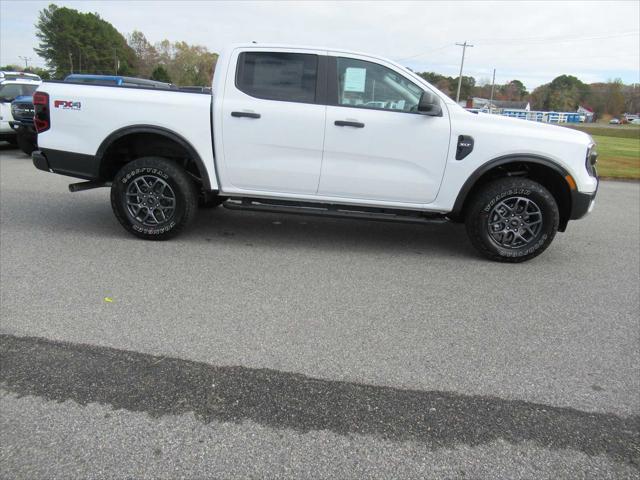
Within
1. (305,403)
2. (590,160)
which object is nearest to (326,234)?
(590,160)

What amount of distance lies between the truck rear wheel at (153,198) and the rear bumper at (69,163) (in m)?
0.28

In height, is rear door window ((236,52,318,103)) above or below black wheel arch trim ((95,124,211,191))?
above

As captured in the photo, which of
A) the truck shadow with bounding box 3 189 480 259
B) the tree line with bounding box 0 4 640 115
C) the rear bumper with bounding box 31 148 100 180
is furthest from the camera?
the tree line with bounding box 0 4 640 115

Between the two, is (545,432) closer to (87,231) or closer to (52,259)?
(52,259)

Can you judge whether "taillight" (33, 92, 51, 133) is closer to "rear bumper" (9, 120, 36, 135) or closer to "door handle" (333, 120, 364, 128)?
"door handle" (333, 120, 364, 128)

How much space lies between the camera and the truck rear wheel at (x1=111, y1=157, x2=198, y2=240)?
5285mm

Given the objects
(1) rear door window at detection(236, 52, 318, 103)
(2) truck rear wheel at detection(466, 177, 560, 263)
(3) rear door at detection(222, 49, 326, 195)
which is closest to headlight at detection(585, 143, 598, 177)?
(2) truck rear wheel at detection(466, 177, 560, 263)

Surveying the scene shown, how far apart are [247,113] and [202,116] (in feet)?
1.56

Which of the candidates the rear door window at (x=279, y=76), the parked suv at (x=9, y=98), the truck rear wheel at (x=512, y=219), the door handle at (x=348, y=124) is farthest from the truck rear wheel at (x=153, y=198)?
the parked suv at (x=9, y=98)

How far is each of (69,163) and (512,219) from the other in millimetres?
4790

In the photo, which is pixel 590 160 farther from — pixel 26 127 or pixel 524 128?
pixel 26 127

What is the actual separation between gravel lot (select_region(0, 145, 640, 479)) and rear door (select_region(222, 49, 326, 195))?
3.01 feet

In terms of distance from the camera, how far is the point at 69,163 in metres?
5.37

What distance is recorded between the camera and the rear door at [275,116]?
4996 millimetres
